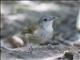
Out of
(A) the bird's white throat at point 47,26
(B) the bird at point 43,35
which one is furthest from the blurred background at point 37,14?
(B) the bird at point 43,35

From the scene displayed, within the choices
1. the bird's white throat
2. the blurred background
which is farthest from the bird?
the blurred background

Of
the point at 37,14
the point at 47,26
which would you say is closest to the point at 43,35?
the point at 47,26

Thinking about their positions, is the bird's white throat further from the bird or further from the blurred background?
the blurred background

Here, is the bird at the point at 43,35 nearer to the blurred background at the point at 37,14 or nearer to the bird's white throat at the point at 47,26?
the bird's white throat at the point at 47,26

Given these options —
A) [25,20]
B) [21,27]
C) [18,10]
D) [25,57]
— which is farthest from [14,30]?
[25,57]

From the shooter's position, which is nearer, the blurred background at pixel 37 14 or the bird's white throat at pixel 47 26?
the bird's white throat at pixel 47 26

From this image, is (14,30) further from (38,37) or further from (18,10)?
(38,37)

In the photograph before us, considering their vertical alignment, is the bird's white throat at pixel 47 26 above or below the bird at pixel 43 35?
above

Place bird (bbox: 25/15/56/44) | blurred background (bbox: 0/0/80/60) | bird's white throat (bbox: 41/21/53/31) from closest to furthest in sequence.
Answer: bird (bbox: 25/15/56/44), bird's white throat (bbox: 41/21/53/31), blurred background (bbox: 0/0/80/60)

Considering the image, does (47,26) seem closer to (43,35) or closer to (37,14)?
(43,35)

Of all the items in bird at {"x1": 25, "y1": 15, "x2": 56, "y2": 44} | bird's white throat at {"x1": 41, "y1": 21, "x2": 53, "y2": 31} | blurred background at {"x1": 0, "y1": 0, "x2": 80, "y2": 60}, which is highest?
bird's white throat at {"x1": 41, "y1": 21, "x2": 53, "y2": 31}

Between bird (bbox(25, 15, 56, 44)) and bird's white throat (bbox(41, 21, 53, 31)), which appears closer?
bird (bbox(25, 15, 56, 44))

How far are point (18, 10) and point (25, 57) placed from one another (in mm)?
4566

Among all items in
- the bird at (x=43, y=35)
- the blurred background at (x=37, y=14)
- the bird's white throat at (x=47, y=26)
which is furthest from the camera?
the blurred background at (x=37, y=14)
